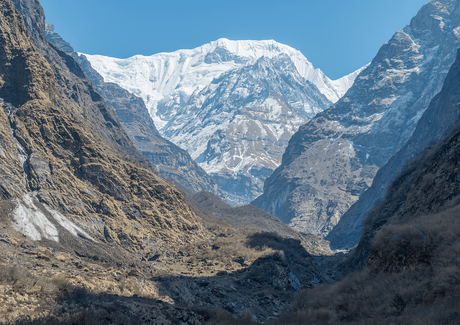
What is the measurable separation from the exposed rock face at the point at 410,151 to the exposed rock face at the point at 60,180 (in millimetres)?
117651

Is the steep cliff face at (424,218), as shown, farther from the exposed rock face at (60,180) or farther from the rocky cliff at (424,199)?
the exposed rock face at (60,180)

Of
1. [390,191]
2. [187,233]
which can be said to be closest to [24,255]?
[187,233]

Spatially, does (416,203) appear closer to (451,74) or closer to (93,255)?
(93,255)

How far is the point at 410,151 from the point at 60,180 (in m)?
181

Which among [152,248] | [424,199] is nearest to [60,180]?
[152,248]

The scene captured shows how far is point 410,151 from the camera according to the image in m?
184

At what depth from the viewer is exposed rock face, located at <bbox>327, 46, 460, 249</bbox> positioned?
164188 millimetres

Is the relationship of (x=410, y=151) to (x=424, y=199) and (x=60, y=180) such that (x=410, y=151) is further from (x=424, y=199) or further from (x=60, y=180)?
(x=60, y=180)

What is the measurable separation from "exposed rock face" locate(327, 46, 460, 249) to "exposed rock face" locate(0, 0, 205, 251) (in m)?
118

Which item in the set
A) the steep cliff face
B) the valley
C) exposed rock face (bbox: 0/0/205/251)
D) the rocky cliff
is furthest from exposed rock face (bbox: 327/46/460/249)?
the steep cliff face

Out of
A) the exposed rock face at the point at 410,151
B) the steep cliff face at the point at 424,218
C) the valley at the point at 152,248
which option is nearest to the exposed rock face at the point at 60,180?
the valley at the point at 152,248

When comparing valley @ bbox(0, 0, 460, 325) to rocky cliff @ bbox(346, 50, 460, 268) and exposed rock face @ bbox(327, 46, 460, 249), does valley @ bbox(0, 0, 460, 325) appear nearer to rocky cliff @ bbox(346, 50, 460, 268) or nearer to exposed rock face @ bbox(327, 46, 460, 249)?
rocky cliff @ bbox(346, 50, 460, 268)

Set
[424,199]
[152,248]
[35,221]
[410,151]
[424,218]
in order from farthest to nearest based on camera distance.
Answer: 1. [410,151]
2. [152,248]
3. [35,221]
4. [424,199]
5. [424,218]

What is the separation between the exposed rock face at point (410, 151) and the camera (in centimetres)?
16419
